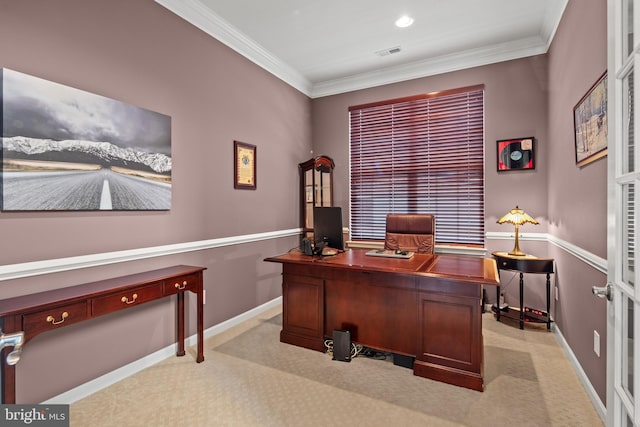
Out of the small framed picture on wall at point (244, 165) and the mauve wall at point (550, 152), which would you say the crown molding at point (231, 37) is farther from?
the small framed picture on wall at point (244, 165)

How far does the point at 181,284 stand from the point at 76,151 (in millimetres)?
1127

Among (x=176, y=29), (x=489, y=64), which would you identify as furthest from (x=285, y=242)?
(x=489, y=64)

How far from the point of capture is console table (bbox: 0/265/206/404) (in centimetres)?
155

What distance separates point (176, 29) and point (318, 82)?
90.2 inches

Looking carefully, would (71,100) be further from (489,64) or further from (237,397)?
(489,64)

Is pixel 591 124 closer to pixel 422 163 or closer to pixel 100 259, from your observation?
pixel 422 163

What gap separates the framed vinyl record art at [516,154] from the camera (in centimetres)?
347

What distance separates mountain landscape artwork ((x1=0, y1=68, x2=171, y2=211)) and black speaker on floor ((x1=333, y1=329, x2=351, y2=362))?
177cm

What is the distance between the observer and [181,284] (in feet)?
7.79

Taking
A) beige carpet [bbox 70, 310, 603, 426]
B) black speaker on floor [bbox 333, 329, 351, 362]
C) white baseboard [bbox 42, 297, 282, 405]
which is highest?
black speaker on floor [bbox 333, 329, 351, 362]

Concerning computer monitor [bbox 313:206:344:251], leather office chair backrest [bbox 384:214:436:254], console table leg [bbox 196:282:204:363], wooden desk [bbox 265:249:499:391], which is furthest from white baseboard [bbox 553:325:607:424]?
console table leg [bbox 196:282:204:363]

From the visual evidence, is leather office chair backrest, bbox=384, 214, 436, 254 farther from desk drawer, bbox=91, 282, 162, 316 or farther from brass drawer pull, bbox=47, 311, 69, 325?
brass drawer pull, bbox=47, 311, 69, 325

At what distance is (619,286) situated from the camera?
43.8 inches

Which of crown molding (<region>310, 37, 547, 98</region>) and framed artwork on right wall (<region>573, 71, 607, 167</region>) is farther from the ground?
crown molding (<region>310, 37, 547, 98</region>)
